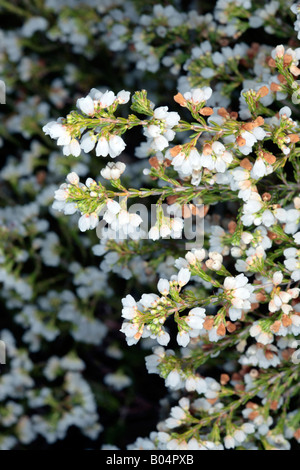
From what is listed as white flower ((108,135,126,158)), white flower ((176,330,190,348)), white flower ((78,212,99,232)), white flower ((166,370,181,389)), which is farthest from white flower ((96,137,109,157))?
white flower ((166,370,181,389))

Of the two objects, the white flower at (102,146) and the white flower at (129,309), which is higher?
the white flower at (102,146)

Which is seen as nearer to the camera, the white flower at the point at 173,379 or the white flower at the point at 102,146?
the white flower at the point at 102,146

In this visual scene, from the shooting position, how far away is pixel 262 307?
1.61 meters

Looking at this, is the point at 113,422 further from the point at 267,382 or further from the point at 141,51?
the point at 141,51

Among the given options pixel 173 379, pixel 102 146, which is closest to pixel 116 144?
pixel 102 146

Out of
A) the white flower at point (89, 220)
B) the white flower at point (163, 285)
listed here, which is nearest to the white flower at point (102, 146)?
the white flower at point (89, 220)

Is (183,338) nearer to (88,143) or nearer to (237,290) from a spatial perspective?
(237,290)

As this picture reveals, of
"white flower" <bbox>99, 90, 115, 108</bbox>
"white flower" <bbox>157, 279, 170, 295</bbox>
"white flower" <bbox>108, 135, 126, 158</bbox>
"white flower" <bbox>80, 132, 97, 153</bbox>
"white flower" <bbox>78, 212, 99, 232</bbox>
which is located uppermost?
"white flower" <bbox>99, 90, 115, 108</bbox>

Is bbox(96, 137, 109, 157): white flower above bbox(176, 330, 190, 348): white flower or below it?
above

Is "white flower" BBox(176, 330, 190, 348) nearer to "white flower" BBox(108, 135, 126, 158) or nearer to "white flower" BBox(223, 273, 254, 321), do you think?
"white flower" BBox(223, 273, 254, 321)

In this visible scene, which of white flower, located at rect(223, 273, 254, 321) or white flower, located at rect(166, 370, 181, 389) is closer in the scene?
white flower, located at rect(223, 273, 254, 321)

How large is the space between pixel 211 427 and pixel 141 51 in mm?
1068

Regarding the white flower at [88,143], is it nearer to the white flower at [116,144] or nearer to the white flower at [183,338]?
the white flower at [116,144]

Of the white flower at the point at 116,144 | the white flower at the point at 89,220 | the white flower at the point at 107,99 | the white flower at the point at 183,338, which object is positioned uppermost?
the white flower at the point at 107,99
